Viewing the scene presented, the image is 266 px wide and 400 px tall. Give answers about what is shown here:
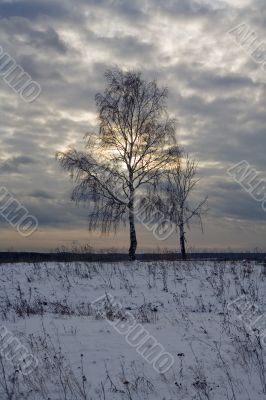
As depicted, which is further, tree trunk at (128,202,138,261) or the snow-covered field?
tree trunk at (128,202,138,261)

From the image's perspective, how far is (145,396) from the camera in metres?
6.04

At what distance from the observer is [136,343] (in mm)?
7922

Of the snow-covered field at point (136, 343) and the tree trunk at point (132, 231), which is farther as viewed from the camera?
the tree trunk at point (132, 231)

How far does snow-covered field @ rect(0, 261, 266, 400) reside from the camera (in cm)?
620

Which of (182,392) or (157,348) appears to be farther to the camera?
(157,348)

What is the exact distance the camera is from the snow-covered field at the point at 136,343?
620 cm

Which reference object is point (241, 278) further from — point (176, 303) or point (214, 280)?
point (176, 303)

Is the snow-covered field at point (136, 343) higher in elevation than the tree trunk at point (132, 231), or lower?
lower

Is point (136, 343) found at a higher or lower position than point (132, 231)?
lower

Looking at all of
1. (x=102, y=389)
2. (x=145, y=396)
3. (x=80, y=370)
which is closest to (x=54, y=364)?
(x=80, y=370)

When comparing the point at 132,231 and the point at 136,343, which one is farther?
the point at 132,231

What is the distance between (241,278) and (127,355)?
9.55 metres

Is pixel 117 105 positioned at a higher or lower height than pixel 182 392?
higher

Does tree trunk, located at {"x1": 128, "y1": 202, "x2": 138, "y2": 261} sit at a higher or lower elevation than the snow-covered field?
higher
